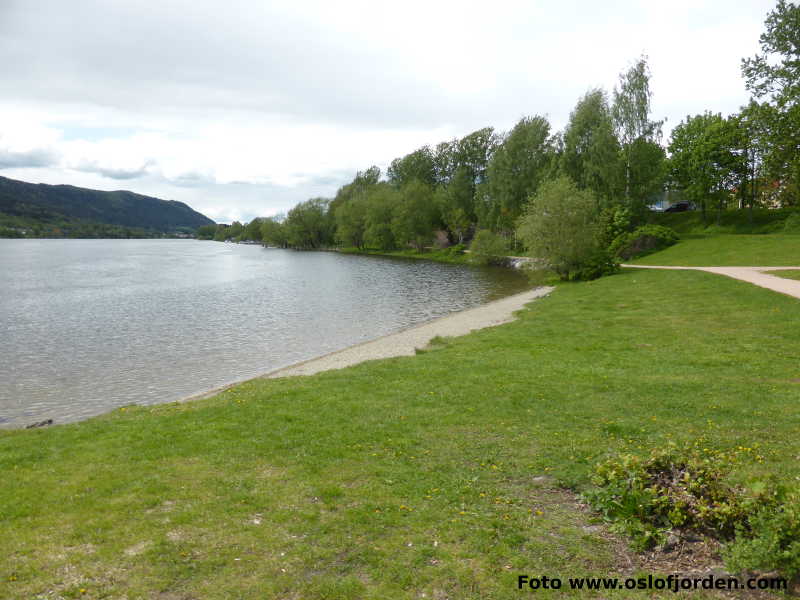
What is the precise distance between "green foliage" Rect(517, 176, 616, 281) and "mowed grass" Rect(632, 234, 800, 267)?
10110 millimetres

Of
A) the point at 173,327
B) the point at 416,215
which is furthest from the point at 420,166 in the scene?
the point at 173,327

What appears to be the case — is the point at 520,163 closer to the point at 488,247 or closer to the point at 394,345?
the point at 488,247

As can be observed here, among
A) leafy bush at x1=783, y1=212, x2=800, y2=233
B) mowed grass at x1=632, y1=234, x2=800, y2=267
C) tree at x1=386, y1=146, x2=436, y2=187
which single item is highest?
tree at x1=386, y1=146, x2=436, y2=187

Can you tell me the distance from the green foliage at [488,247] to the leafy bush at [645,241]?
18.6 meters

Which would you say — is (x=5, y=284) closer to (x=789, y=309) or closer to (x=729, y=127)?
(x=789, y=309)

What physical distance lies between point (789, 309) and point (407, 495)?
21359 millimetres

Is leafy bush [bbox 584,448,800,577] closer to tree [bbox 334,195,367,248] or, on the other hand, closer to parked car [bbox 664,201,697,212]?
parked car [bbox 664,201,697,212]

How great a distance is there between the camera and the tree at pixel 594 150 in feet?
202

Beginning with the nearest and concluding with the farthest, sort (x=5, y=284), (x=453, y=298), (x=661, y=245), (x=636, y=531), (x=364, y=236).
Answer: (x=636, y=531) → (x=453, y=298) → (x=5, y=284) → (x=661, y=245) → (x=364, y=236)

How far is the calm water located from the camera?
1905 cm

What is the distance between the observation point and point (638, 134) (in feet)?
205

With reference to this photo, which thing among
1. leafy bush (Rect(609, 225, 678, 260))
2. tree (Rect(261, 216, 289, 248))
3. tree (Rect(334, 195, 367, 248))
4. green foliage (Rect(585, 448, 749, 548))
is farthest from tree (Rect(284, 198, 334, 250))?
green foliage (Rect(585, 448, 749, 548))

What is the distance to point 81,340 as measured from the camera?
90.2 feet

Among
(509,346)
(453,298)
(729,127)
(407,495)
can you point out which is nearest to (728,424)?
(407,495)
